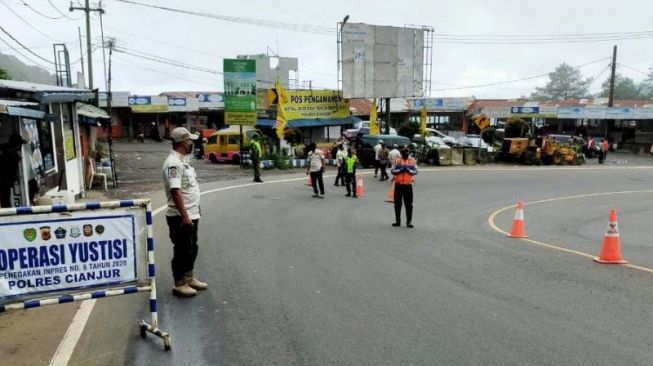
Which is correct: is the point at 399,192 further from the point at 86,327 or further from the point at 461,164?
the point at 461,164

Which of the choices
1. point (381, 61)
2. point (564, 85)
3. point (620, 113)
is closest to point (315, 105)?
point (381, 61)

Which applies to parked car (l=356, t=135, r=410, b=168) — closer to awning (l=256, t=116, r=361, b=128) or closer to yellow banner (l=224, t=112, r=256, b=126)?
awning (l=256, t=116, r=361, b=128)

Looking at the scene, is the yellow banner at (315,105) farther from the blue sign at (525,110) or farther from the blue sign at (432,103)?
the blue sign at (525,110)

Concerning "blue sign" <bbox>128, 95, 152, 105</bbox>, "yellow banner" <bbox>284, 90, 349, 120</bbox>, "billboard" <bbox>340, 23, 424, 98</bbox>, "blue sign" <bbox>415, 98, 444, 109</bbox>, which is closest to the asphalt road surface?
"yellow banner" <bbox>284, 90, 349, 120</bbox>

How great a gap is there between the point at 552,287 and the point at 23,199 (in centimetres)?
935

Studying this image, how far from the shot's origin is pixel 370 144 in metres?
30.2

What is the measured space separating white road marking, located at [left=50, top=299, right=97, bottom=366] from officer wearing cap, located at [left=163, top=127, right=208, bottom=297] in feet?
3.15

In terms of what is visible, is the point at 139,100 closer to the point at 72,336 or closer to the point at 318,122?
the point at 318,122

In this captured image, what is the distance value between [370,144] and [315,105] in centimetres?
581

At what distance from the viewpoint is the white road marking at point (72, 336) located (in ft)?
15.3

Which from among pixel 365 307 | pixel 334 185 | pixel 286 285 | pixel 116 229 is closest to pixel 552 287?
pixel 365 307

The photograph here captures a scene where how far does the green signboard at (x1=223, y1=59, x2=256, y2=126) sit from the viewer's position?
27688 millimetres

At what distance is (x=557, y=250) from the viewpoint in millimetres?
9828

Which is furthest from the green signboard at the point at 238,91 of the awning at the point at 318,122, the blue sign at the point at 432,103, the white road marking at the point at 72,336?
the blue sign at the point at 432,103
